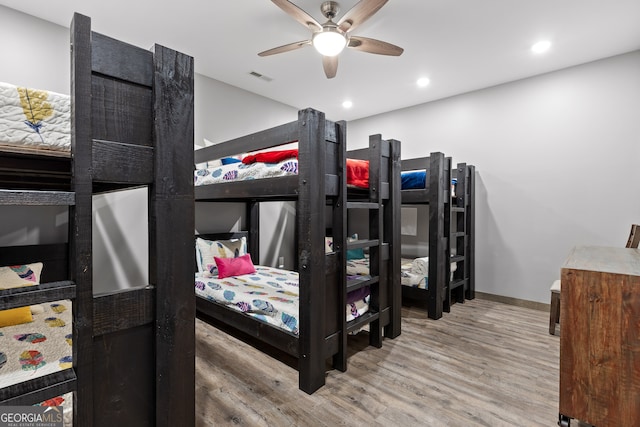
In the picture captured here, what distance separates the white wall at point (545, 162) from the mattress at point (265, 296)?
2346 mm

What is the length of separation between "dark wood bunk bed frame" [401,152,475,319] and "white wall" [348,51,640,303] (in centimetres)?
40

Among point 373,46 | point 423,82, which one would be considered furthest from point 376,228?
point 423,82

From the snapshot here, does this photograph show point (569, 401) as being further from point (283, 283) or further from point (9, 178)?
point (9, 178)

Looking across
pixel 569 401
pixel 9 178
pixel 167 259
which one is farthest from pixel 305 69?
pixel 569 401

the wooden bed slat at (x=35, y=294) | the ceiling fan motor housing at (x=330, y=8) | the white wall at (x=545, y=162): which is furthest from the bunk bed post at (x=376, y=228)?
the white wall at (x=545, y=162)

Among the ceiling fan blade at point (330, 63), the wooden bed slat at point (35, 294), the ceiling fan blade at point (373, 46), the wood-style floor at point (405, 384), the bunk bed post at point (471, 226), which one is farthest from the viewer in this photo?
the bunk bed post at point (471, 226)

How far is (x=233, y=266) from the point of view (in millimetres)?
3373

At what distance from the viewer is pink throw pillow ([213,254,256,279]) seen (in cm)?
331

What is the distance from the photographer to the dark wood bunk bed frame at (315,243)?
1928 mm

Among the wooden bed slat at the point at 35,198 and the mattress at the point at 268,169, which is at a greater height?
the mattress at the point at 268,169

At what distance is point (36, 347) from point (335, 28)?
264cm

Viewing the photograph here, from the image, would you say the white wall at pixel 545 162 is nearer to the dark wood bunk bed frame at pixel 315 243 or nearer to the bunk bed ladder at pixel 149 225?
the dark wood bunk bed frame at pixel 315 243

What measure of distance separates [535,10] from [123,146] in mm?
3066

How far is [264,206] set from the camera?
4.50 meters
